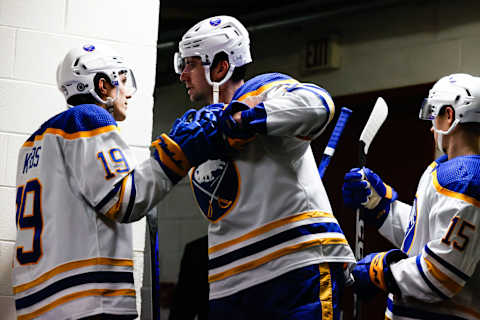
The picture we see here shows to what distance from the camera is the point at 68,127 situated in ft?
7.29

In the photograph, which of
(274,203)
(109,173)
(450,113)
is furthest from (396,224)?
(109,173)

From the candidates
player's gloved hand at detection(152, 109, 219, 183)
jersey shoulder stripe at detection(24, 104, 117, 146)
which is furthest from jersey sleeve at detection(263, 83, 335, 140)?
jersey shoulder stripe at detection(24, 104, 117, 146)

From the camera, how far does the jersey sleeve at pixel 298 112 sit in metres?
2.00

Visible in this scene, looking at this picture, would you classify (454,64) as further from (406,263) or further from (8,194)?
(8,194)

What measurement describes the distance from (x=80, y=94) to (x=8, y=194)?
804 millimetres

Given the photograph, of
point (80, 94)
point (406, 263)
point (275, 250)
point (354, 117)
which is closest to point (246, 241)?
point (275, 250)

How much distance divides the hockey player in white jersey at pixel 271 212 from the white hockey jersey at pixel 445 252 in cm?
29

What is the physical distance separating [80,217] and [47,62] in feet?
3.74

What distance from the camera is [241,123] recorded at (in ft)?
6.58

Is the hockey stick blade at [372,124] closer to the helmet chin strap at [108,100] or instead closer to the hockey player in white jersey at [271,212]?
the hockey player in white jersey at [271,212]

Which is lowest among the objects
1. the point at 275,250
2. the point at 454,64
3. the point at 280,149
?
the point at 275,250

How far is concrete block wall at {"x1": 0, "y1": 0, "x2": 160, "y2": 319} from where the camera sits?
2.96 meters

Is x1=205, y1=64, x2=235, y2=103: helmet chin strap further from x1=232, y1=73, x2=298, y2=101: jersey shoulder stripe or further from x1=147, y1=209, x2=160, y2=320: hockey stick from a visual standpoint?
x1=147, y1=209, x2=160, y2=320: hockey stick

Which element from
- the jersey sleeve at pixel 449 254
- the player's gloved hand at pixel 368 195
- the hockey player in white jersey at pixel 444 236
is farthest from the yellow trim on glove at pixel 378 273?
the player's gloved hand at pixel 368 195
